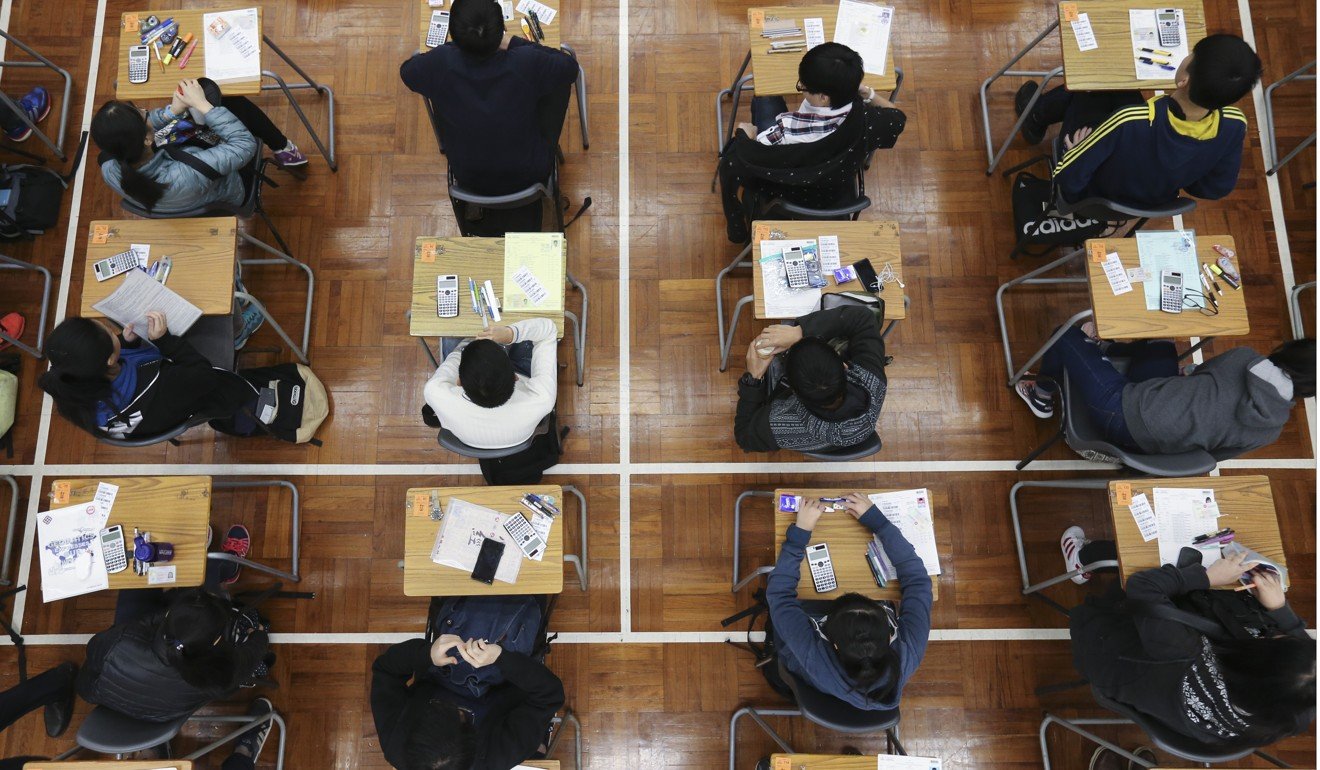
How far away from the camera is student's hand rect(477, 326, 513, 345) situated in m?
3.15

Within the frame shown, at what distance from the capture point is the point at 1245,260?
4.20m

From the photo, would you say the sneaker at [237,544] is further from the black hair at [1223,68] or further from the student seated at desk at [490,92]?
the black hair at [1223,68]

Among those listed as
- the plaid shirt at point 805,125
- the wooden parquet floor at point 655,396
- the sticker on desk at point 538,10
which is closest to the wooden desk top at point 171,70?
the wooden parquet floor at point 655,396

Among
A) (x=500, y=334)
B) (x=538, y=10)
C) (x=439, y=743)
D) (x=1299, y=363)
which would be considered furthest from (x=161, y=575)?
(x=1299, y=363)

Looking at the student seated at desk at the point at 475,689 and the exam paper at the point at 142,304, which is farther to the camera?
the exam paper at the point at 142,304

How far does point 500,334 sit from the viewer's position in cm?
316

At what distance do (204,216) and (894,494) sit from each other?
3457 millimetres

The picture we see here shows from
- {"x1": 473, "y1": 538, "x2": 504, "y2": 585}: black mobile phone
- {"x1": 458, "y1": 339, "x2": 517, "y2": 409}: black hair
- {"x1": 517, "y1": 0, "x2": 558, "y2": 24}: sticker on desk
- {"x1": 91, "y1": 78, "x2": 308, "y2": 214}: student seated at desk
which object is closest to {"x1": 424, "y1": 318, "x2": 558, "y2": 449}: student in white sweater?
{"x1": 458, "y1": 339, "x2": 517, "y2": 409}: black hair

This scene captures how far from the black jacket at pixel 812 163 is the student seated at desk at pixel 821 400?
2.19 ft

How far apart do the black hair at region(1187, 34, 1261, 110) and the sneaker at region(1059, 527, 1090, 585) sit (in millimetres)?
2028

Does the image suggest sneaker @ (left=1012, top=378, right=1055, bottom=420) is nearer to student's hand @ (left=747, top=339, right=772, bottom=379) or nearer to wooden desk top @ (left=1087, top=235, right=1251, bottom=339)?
wooden desk top @ (left=1087, top=235, right=1251, bottom=339)

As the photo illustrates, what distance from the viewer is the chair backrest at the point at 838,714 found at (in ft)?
9.11

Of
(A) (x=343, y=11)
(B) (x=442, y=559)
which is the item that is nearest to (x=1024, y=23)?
(A) (x=343, y=11)

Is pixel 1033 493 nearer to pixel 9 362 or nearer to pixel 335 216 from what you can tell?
pixel 335 216
